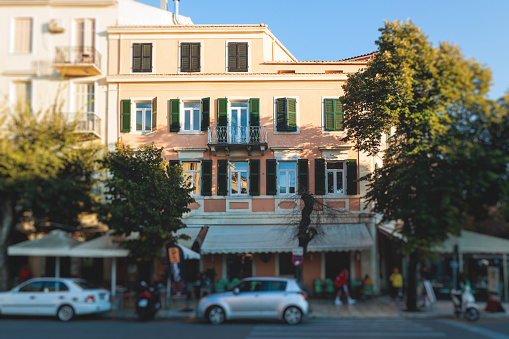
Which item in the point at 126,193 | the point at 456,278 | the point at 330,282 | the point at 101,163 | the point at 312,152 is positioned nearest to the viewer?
the point at 456,278

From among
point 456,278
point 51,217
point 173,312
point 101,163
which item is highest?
point 101,163

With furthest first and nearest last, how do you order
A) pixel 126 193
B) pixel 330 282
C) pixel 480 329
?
pixel 330 282 < pixel 126 193 < pixel 480 329

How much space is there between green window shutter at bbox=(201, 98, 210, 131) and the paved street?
10.9 metres

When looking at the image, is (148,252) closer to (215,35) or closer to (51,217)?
(51,217)

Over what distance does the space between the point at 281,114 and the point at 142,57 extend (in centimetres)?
798

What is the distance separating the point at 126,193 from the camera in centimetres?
1977

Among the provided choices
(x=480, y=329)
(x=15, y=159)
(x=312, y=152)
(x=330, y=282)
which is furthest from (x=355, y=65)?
(x=15, y=159)

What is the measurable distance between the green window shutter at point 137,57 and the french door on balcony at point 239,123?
212 inches

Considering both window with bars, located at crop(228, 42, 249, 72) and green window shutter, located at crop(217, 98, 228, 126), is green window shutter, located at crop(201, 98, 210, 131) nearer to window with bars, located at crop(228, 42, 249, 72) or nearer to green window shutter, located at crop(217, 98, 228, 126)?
green window shutter, located at crop(217, 98, 228, 126)

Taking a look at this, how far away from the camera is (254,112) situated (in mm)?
25031

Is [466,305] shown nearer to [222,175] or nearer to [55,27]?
[222,175]

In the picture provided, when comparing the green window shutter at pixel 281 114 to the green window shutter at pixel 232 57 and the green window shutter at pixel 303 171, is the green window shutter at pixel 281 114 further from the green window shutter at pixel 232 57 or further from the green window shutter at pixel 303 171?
the green window shutter at pixel 232 57

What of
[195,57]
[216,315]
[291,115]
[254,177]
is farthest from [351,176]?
[216,315]

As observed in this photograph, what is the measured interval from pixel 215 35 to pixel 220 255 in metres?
11.5
